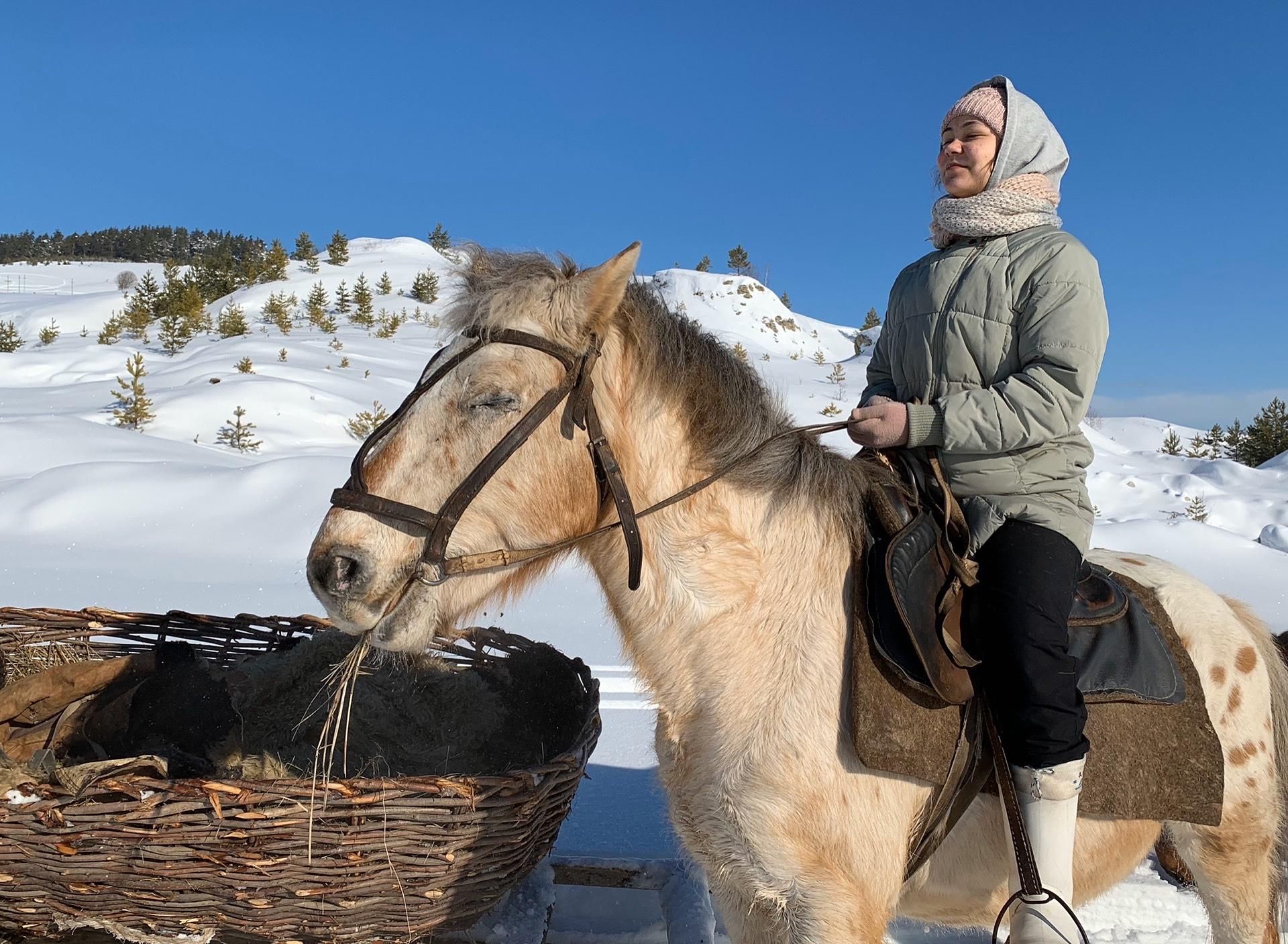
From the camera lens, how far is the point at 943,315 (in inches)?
80.8

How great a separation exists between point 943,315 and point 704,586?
→ 99 centimetres

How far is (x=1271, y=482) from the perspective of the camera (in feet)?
38.2

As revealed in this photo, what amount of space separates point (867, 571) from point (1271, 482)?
13292 mm

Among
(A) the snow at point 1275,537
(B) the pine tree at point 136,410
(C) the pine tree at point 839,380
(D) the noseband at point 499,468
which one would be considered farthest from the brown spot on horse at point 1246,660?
(C) the pine tree at point 839,380

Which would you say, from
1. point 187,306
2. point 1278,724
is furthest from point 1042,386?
point 187,306

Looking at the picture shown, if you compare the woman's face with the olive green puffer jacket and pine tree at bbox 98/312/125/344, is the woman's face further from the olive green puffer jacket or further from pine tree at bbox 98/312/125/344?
pine tree at bbox 98/312/125/344

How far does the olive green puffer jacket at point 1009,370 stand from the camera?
1809 mm

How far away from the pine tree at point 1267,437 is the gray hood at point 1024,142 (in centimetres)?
1599

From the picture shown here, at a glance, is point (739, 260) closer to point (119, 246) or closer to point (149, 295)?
point (149, 295)

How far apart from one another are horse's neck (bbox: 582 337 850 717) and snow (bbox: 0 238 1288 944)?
183 millimetres

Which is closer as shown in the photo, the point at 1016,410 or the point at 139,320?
the point at 1016,410

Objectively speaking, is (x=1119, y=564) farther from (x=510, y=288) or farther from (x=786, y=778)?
(x=510, y=288)

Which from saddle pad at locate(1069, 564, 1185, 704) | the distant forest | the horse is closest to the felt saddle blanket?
saddle pad at locate(1069, 564, 1185, 704)

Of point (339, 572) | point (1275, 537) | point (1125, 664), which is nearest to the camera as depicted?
point (339, 572)
